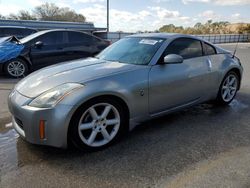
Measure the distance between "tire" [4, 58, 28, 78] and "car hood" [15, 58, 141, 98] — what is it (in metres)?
4.46

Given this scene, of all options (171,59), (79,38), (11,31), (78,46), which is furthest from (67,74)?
(11,31)

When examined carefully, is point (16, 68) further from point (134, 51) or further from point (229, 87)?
point (229, 87)

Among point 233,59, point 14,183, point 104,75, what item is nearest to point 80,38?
point 233,59

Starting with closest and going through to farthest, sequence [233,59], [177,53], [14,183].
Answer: [14,183]
[177,53]
[233,59]

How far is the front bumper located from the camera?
2861 millimetres

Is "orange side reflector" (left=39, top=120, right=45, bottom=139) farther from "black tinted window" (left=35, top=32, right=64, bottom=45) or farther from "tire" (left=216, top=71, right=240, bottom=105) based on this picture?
"black tinted window" (left=35, top=32, right=64, bottom=45)

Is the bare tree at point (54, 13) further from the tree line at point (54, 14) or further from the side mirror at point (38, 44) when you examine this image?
the side mirror at point (38, 44)

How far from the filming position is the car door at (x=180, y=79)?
3.67m

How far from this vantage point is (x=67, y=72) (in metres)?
3.46

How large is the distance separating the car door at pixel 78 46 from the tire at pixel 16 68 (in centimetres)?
130

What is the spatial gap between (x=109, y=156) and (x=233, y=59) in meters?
3.31

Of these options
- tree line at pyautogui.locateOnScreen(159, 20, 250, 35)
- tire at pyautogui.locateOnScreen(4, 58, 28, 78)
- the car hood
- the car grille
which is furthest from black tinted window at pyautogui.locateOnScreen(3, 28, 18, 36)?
tree line at pyautogui.locateOnScreen(159, 20, 250, 35)

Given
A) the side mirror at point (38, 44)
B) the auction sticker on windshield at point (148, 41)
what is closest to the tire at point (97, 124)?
the auction sticker on windshield at point (148, 41)

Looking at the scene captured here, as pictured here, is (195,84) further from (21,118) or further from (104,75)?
(21,118)
